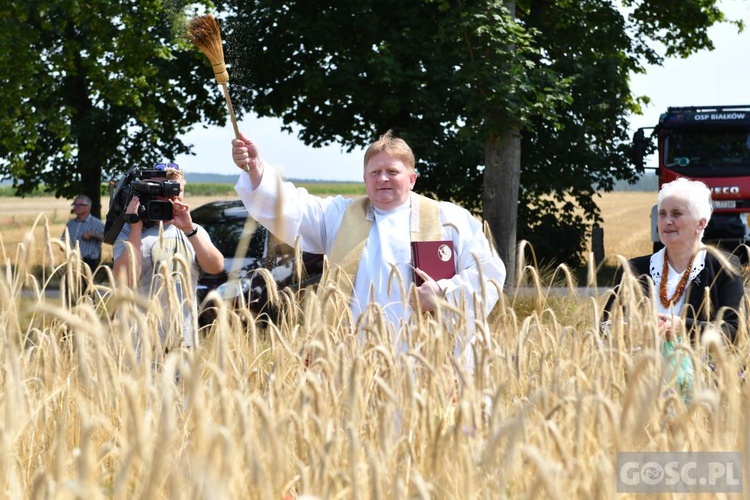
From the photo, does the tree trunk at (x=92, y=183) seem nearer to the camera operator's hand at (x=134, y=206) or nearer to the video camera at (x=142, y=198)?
the video camera at (x=142, y=198)

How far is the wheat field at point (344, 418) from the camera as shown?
156cm

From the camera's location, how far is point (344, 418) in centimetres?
238

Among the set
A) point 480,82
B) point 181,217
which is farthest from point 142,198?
point 480,82

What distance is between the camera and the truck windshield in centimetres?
1584

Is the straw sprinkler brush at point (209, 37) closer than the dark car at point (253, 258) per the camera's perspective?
Yes

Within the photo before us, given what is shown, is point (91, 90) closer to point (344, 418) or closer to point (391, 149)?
point (391, 149)

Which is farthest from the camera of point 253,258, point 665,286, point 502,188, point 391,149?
point 502,188

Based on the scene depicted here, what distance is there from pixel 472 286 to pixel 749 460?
1575 millimetres

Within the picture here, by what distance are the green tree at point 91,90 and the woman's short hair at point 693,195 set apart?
13689 millimetres

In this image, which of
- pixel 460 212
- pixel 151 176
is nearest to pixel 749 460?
pixel 460 212

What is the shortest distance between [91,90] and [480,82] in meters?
8.47

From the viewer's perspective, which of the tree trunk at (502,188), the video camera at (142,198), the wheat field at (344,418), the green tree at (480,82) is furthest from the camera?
the tree trunk at (502,188)

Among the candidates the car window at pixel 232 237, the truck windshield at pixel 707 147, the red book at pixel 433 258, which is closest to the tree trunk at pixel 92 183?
the car window at pixel 232 237

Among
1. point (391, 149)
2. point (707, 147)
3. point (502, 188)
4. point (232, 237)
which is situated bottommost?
point (232, 237)
